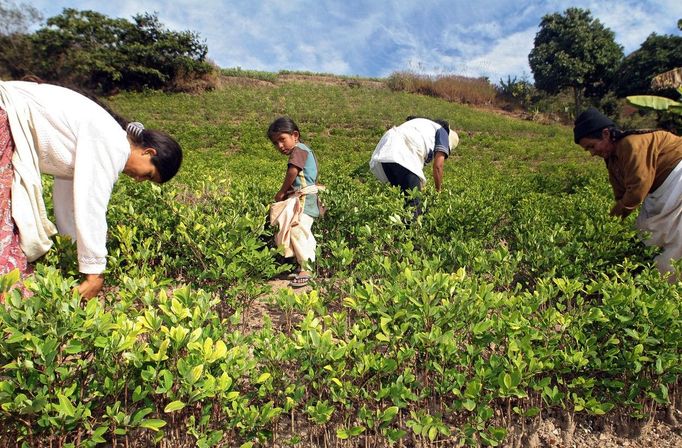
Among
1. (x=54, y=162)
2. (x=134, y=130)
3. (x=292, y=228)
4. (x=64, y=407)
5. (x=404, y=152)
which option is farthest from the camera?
(x=404, y=152)

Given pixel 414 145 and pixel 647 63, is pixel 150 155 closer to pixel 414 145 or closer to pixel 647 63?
pixel 414 145

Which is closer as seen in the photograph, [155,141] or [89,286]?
[89,286]

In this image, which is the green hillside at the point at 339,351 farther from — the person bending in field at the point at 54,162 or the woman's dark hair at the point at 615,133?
the woman's dark hair at the point at 615,133

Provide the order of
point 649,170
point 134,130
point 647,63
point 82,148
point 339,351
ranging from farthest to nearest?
point 647,63 < point 649,170 < point 134,130 < point 82,148 < point 339,351

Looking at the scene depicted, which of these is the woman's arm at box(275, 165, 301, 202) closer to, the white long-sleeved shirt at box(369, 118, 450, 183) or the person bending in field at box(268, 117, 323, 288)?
the person bending in field at box(268, 117, 323, 288)

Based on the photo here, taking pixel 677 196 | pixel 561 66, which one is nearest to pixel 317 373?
pixel 677 196

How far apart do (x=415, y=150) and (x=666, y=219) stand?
2375mm

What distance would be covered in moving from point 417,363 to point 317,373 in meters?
0.60

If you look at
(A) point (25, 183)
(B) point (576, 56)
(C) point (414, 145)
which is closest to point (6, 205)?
(A) point (25, 183)

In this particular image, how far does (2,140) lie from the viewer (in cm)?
174

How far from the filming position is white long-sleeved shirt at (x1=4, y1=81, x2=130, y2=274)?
1.77 m

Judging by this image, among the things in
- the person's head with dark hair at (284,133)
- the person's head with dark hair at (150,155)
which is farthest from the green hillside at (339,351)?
the person's head with dark hair at (284,133)

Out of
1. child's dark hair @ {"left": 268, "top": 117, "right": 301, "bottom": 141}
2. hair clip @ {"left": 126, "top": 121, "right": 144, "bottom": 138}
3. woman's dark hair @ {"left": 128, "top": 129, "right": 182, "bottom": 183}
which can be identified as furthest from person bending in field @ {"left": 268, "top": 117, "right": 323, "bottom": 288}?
hair clip @ {"left": 126, "top": 121, "right": 144, "bottom": 138}

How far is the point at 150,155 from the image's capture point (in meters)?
2.11
